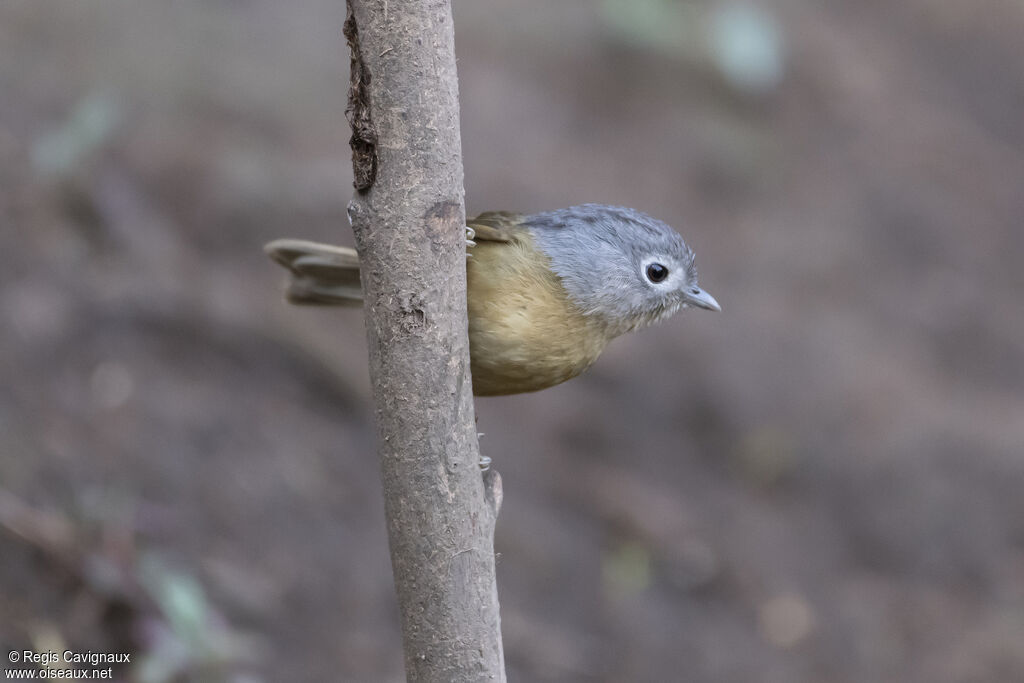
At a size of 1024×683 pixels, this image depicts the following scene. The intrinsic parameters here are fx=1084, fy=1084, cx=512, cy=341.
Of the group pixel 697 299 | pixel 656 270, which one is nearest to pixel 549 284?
pixel 656 270

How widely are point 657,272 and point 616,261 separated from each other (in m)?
0.19

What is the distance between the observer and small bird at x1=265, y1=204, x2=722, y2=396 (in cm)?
321

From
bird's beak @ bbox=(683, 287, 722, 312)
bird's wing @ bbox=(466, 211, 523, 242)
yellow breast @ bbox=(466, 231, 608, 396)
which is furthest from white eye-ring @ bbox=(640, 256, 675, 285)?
bird's wing @ bbox=(466, 211, 523, 242)

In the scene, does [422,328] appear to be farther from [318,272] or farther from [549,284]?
[318,272]

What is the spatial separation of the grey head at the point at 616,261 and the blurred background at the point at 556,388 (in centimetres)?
199

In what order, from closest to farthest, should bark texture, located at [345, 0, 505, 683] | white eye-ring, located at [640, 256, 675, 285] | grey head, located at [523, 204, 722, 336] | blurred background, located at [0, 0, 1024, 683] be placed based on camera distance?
1. bark texture, located at [345, 0, 505, 683]
2. grey head, located at [523, 204, 722, 336]
3. white eye-ring, located at [640, 256, 675, 285]
4. blurred background, located at [0, 0, 1024, 683]

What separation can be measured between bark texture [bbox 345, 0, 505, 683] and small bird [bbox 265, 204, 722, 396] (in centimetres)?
50

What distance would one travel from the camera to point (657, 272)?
3.62 metres

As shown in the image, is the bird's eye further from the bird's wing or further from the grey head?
the bird's wing

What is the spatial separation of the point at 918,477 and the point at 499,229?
16.3 feet

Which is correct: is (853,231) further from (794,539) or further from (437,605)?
(437,605)

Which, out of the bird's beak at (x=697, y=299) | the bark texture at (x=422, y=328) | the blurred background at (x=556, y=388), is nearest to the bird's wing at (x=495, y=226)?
the bird's beak at (x=697, y=299)

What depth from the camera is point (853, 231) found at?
910 centimetres

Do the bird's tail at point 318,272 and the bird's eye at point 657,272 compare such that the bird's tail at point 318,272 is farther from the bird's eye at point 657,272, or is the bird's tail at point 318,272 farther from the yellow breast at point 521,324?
the bird's eye at point 657,272
